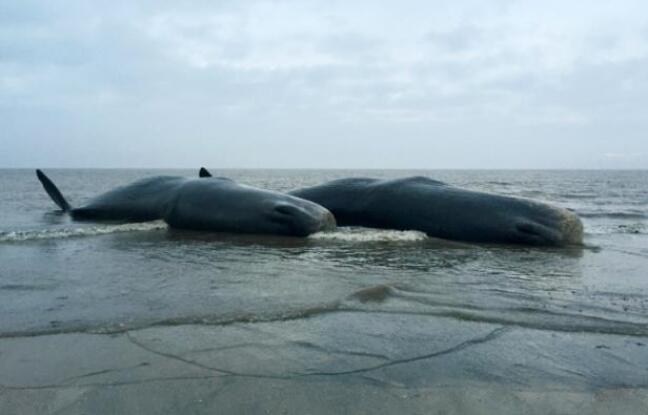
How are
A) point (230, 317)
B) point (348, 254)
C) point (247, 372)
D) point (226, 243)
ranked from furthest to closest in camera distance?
point (226, 243)
point (348, 254)
point (230, 317)
point (247, 372)

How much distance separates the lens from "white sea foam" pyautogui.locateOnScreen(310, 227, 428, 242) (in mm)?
9195

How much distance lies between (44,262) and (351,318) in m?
4.29

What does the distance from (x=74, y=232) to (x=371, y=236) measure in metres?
5.01

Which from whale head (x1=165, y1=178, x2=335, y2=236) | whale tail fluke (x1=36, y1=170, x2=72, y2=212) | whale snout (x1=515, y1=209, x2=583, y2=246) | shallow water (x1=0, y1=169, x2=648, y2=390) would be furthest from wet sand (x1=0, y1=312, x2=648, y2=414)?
whale tail fluke (x1=36, y1=170, x2=72, y2=212)

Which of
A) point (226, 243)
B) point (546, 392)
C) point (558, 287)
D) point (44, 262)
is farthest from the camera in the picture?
point (226, 243)

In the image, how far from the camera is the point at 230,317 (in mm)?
4160

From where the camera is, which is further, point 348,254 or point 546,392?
point 348,254

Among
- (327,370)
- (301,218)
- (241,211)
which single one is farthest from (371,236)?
(327,370)

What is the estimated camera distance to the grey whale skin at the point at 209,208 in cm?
996

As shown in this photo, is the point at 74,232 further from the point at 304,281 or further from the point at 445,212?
the point at 445,212

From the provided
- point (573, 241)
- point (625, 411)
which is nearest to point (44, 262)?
point (625, 411)

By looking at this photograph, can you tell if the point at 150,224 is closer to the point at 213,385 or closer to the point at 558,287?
the point at 558,287

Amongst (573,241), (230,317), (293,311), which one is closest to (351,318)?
→ (293,311)

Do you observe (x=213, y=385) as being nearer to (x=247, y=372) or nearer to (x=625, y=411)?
(x=247, y=372)
